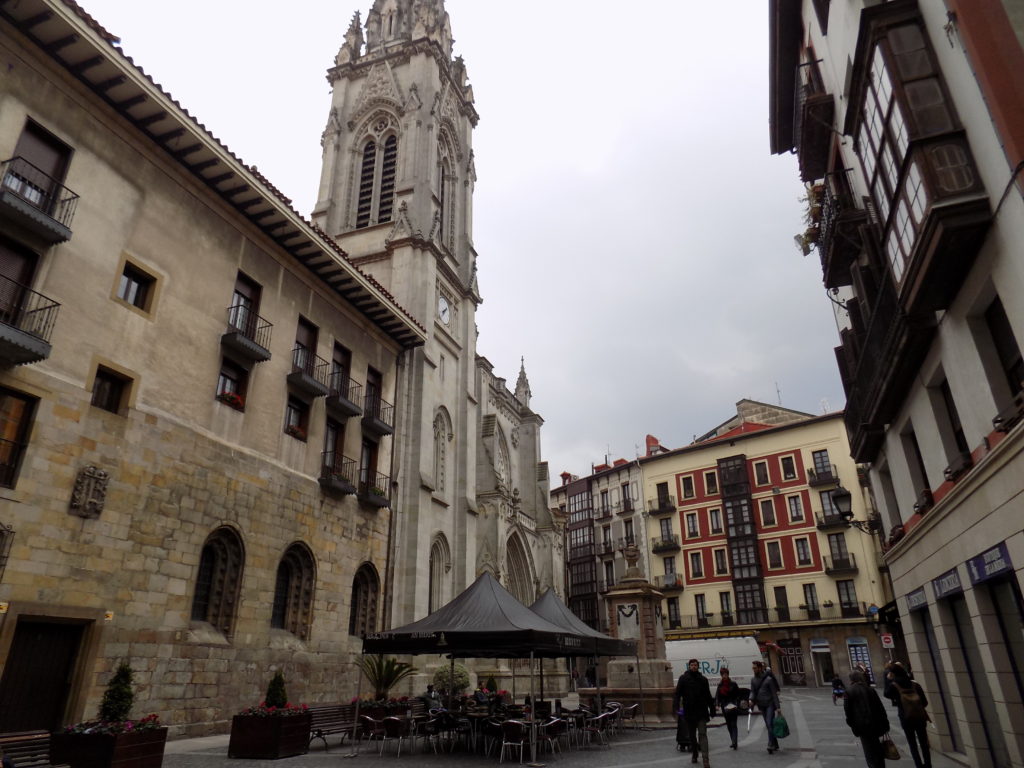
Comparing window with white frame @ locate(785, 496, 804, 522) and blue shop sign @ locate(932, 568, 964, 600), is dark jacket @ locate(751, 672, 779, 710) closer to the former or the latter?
blue shop sign @ locate(932, 568, 964, 600)

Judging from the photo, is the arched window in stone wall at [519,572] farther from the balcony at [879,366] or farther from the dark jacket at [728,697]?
the balcony at [879,366]

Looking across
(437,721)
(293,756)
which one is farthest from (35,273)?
(437,721)

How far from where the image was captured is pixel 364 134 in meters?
36.4

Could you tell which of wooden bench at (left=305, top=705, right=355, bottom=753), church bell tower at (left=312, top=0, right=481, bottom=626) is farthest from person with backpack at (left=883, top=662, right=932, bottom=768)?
church bell tower at (left=312, top=0, right=481, bottom=626)

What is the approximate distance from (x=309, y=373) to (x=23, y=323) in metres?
8.53

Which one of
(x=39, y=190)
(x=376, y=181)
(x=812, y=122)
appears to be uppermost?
(x=376, y=181)

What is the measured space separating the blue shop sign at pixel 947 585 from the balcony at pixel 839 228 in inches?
240

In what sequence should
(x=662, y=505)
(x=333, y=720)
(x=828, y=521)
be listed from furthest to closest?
(x=662, y=505) → (x=828, y=521) → (x=333, y=720)

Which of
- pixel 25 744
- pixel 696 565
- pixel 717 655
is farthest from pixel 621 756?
pixel 696 565

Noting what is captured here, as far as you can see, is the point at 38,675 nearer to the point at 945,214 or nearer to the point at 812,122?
the point at 945,214

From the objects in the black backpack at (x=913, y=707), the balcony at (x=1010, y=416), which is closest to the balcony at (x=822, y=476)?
the black backpack at (x=913, y=707)

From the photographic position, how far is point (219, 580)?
1574cm

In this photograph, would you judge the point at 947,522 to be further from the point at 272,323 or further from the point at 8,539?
the point at 272,323

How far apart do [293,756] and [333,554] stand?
26.1 feet
